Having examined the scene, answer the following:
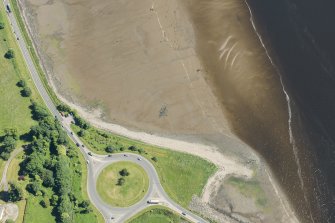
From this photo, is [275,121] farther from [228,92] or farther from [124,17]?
[124,17]

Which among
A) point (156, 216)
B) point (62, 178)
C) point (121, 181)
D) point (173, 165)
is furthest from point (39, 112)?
point (156, 216)

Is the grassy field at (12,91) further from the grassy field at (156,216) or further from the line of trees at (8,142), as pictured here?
the grassy field at (156,216)

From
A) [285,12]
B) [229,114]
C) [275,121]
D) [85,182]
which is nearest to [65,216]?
[85,182]

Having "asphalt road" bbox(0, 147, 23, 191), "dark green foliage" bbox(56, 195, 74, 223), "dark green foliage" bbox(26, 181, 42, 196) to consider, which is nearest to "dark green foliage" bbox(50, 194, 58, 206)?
"dark green foliage" bbox(56, 195, 74, 223)

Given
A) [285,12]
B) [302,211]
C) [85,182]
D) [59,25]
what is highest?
[59,25]

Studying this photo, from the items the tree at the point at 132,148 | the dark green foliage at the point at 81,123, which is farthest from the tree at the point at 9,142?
the tree at the point at 132,148

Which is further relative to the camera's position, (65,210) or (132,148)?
(132,148)

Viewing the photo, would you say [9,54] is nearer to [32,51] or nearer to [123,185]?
[32,51]
